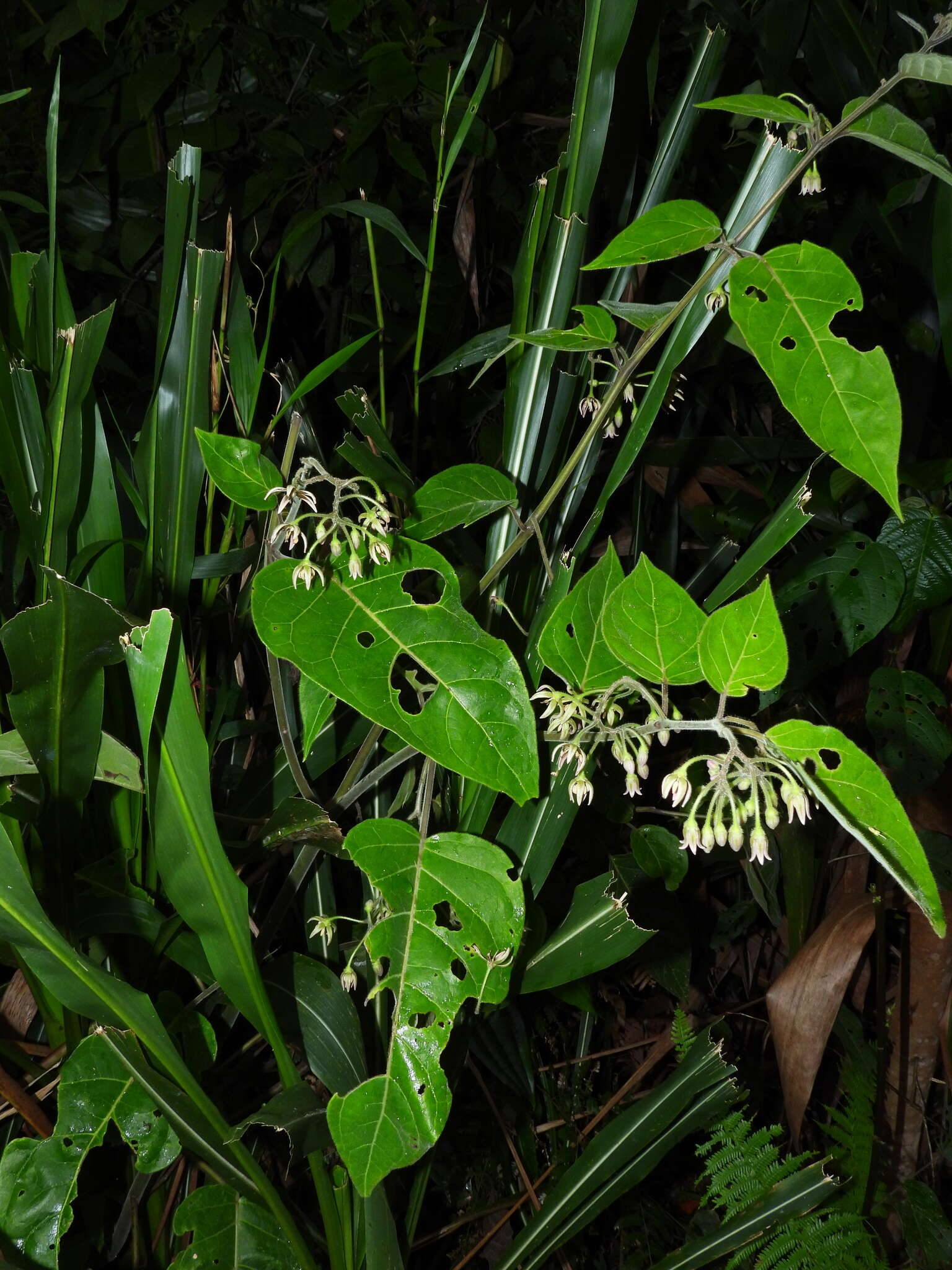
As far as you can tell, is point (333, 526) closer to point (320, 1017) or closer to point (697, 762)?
point (697, 762)

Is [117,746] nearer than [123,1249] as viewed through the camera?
Yes

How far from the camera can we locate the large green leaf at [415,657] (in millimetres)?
377

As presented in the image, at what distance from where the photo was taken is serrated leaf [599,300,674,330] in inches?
17.0

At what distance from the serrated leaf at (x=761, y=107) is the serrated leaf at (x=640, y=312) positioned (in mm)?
87

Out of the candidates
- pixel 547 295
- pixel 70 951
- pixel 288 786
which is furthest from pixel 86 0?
pixel 70 951

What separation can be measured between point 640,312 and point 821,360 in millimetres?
122

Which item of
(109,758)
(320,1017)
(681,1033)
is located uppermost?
(109,758)

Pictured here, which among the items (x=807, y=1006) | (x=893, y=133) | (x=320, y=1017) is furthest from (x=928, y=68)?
(x=807, y=1006)

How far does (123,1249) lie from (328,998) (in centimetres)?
27

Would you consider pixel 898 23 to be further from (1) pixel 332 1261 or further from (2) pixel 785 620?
(1) pixel 332 1261

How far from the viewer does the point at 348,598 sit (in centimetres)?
40

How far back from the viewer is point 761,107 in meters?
0.37

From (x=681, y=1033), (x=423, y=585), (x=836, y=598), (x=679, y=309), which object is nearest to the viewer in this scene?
(x=679, y=309)

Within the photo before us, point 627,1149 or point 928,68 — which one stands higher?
point 928,68
